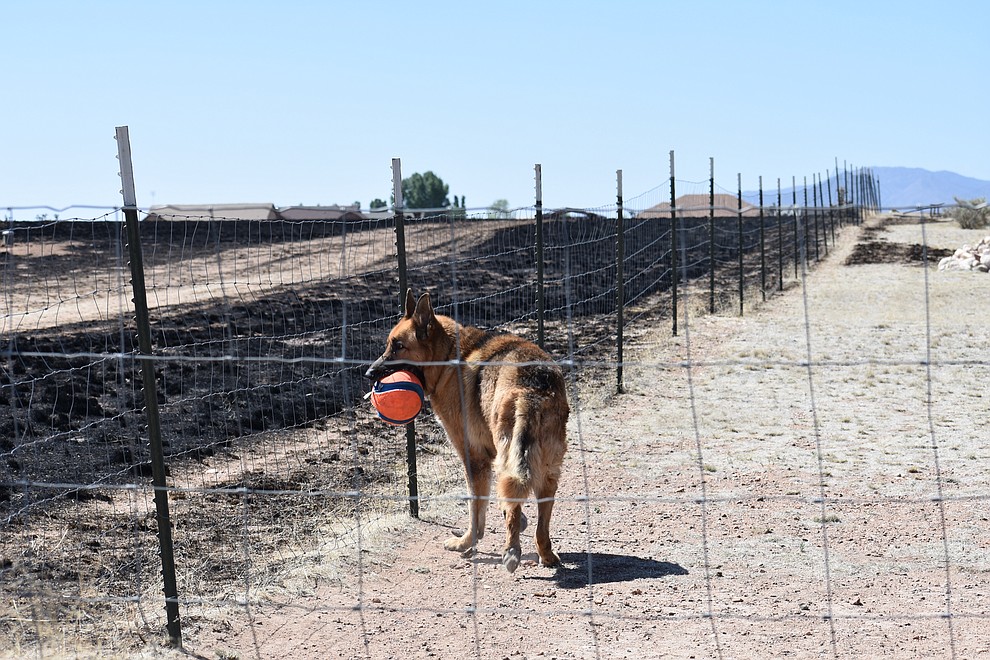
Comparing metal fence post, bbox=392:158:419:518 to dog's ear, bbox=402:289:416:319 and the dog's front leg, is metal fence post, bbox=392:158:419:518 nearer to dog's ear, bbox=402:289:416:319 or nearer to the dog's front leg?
dog's ear, bbox=402:289:416:319

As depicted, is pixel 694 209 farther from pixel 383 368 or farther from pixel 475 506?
pixel 475 506

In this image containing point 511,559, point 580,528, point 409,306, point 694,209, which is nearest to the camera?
point 694,209

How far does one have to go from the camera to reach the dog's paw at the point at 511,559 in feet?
19.7

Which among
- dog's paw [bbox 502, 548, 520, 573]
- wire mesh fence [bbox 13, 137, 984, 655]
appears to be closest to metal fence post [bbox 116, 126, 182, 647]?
wire mesh fence [bbox 13, 137, 984, 655]

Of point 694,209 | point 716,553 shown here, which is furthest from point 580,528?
point 694,209

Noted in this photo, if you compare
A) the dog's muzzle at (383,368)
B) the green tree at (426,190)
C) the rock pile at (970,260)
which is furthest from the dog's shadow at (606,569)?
the green tree at (426,190)

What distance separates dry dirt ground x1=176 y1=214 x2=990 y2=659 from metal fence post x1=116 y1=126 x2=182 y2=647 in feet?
0.86

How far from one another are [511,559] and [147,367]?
2461mm

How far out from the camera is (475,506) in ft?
22.1

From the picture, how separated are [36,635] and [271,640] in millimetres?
1297

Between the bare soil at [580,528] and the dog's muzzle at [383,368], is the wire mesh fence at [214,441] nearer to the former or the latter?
the bare soil at [580,528]

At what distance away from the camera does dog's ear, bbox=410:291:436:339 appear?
6957 millimetres

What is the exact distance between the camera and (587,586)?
6.16 meters

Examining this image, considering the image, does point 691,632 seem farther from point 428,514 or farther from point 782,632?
point 428,514
